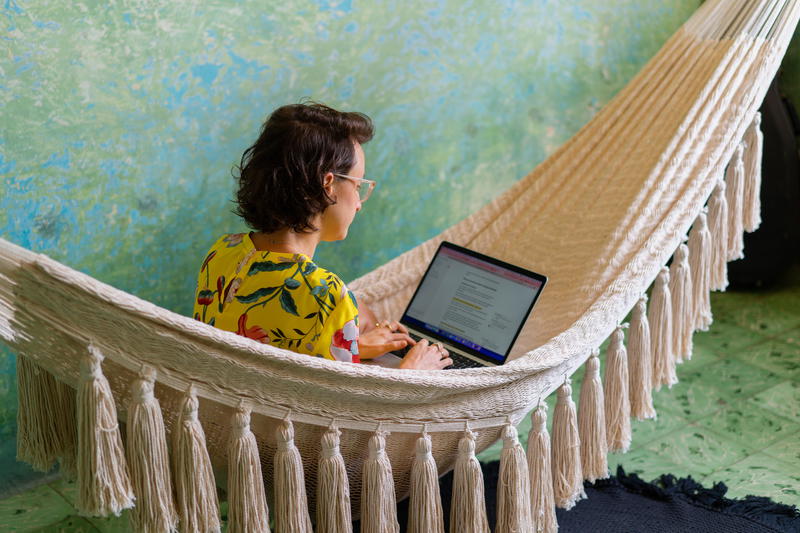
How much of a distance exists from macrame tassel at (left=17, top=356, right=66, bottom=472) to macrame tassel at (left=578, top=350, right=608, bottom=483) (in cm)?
88

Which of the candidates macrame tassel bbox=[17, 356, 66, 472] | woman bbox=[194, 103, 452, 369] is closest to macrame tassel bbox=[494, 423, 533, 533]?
woman bbox=[194, 103, 452, 369]

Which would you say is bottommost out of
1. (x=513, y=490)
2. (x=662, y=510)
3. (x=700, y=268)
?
(x=662, y=510)

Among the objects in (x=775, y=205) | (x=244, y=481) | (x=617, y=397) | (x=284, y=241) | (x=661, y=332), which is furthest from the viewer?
(x=775, y=205)

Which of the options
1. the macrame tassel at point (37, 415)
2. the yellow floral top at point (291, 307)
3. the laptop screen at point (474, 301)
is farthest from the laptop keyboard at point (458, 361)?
the macrame tassel at point (37, 415)

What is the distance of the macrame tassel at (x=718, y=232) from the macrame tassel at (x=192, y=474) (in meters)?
1.21

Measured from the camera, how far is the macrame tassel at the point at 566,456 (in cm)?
151

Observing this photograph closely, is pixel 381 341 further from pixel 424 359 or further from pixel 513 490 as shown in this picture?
pixel 513 490

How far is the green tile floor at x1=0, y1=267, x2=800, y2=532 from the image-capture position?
186 centimetres

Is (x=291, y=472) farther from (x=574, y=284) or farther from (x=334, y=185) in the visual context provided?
(x=574, y=284)

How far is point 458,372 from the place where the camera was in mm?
1320

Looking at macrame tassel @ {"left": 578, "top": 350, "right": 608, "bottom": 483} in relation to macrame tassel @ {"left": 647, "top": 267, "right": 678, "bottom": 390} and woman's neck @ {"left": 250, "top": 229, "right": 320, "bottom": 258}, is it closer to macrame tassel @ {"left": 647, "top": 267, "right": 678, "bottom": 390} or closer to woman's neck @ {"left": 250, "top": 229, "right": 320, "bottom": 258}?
macrame tassel @ {"left": 647, "top": 267, "right": 678, "bottom": 390}

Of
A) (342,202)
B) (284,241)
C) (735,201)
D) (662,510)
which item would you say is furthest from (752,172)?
(284,241)

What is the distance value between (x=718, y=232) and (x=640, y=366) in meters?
0.38

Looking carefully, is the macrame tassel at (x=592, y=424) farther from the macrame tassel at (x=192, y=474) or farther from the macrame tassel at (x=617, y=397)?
the macrame tassel at (x=192, y=474)
